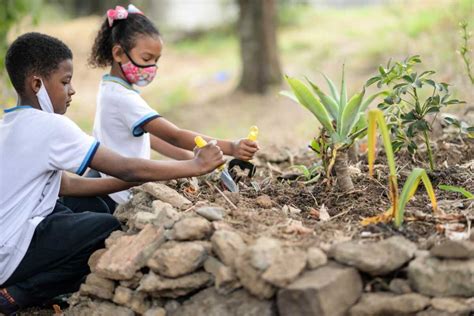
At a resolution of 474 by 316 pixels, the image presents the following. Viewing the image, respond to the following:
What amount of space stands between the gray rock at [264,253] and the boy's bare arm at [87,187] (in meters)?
1.10

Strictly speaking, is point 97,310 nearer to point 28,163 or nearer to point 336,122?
point 28,163

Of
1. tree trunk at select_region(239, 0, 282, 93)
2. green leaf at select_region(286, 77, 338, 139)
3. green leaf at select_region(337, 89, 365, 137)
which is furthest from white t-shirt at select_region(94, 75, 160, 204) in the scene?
tree trunk at select_region(239, 0, 282, 93)

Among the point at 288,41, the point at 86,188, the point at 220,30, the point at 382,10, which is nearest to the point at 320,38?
the point at 288,41

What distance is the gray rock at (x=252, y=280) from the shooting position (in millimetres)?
2627

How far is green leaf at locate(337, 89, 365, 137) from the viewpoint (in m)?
3.41

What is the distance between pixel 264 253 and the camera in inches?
104

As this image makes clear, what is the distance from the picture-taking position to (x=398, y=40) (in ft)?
31.7

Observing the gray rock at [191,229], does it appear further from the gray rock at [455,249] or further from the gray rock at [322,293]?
the gray rock at [455,249]

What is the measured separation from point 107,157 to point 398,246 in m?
1.31

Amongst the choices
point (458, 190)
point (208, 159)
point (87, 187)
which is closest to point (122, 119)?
point (87, 187)

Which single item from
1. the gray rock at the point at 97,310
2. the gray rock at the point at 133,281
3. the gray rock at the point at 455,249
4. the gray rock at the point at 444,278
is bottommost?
the gray rock at the point at 97,310

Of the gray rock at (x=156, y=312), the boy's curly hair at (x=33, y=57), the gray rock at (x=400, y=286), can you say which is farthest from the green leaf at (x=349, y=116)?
the boy's curly hair at (x=33, y=57)

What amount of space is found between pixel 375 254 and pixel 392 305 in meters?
0.19

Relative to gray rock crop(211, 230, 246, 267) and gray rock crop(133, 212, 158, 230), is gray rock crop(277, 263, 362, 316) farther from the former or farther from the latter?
gray rock crop(133, 212, 158, 230)
